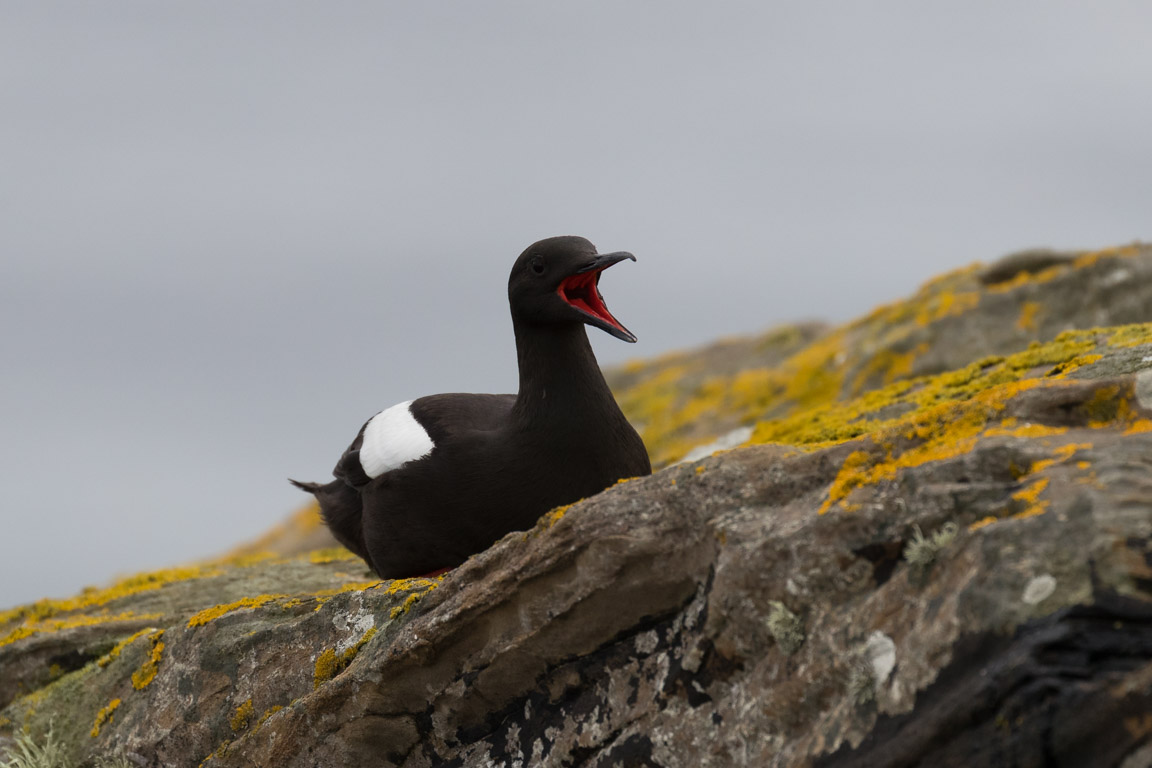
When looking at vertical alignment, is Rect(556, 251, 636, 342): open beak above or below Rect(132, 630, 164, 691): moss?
above

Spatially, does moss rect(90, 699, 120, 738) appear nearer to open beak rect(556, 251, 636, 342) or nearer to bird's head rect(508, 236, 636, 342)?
bird's head rect(508, 236, 636, 342)

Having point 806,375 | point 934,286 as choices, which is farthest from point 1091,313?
point 806,375

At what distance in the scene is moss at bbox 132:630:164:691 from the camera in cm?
717

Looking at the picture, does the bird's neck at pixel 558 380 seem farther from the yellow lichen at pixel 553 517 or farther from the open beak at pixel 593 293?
the yellow lichen at pixel 553 517

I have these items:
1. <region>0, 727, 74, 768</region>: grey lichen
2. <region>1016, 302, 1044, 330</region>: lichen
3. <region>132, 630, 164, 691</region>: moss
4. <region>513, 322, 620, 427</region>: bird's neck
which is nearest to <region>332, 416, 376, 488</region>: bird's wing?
<region>513, 322, 620, 427</region>: bird's neck

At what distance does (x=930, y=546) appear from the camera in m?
3.81

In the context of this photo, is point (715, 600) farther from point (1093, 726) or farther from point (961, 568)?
point (1093, 726)

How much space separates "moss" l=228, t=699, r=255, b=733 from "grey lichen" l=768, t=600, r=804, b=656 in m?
3.60

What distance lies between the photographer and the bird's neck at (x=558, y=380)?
7039 millimetres

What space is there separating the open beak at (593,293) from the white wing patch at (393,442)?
4.58ft

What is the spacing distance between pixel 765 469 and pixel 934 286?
10794mm

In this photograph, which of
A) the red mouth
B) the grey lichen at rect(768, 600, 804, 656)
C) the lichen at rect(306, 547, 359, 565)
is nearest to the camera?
the grey lichen at rect(768, 600, 804, 656)

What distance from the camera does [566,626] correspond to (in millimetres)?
4957

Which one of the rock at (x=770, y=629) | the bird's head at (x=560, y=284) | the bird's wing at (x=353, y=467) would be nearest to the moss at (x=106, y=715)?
the rock at (x=770, y=629)
